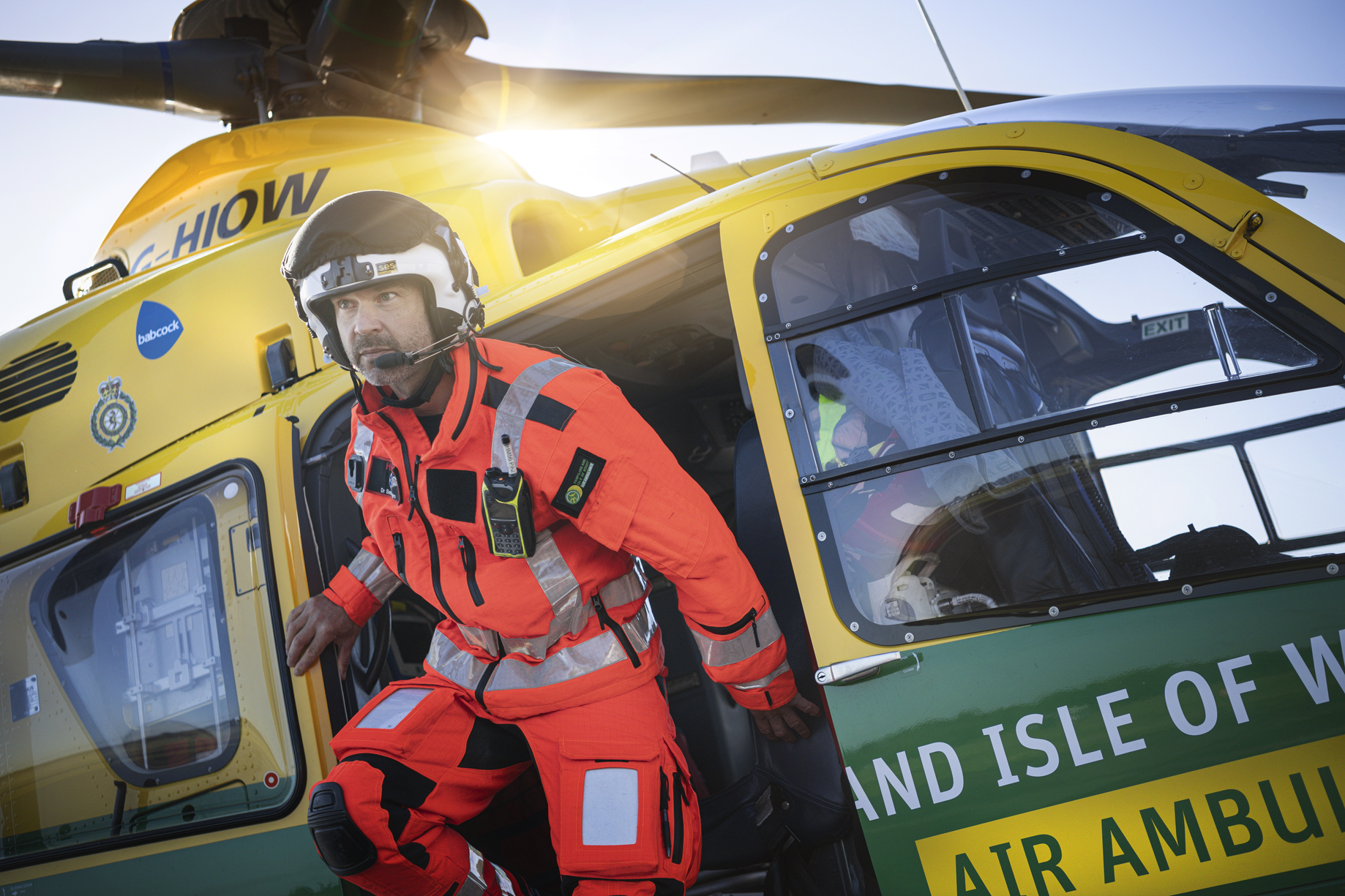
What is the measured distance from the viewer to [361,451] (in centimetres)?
217

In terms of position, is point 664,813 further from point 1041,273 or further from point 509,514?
point 1041,273

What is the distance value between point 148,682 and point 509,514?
1.52 metres

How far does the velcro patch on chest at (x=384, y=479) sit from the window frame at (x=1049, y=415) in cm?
94

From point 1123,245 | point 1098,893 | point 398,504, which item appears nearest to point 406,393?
point 398,504

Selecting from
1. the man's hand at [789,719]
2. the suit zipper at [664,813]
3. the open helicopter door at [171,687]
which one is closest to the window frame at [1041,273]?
the man's hand at [789,719]

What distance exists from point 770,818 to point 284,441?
68.6 inches

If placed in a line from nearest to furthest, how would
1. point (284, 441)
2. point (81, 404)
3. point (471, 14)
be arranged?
point (284, 441) < point (81, 404) < point (471, 14)

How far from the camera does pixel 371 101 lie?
4285 mm

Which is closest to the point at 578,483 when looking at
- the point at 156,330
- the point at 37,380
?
the point at 156,330

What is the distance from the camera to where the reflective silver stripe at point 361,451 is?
2.14 m

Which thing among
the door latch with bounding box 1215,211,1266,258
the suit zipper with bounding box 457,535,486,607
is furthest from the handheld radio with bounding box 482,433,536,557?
the door latch with bounding box 1215,211,1266,258

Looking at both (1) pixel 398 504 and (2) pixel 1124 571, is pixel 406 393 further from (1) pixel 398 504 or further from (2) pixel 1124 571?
(2) pixel 1124 571

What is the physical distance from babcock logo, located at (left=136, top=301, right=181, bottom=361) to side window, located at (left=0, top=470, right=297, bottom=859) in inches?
28.6

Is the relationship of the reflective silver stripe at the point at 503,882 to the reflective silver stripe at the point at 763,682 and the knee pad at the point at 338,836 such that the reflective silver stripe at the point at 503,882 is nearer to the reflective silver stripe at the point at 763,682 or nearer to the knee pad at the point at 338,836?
the knee pad at the point at 338,836
